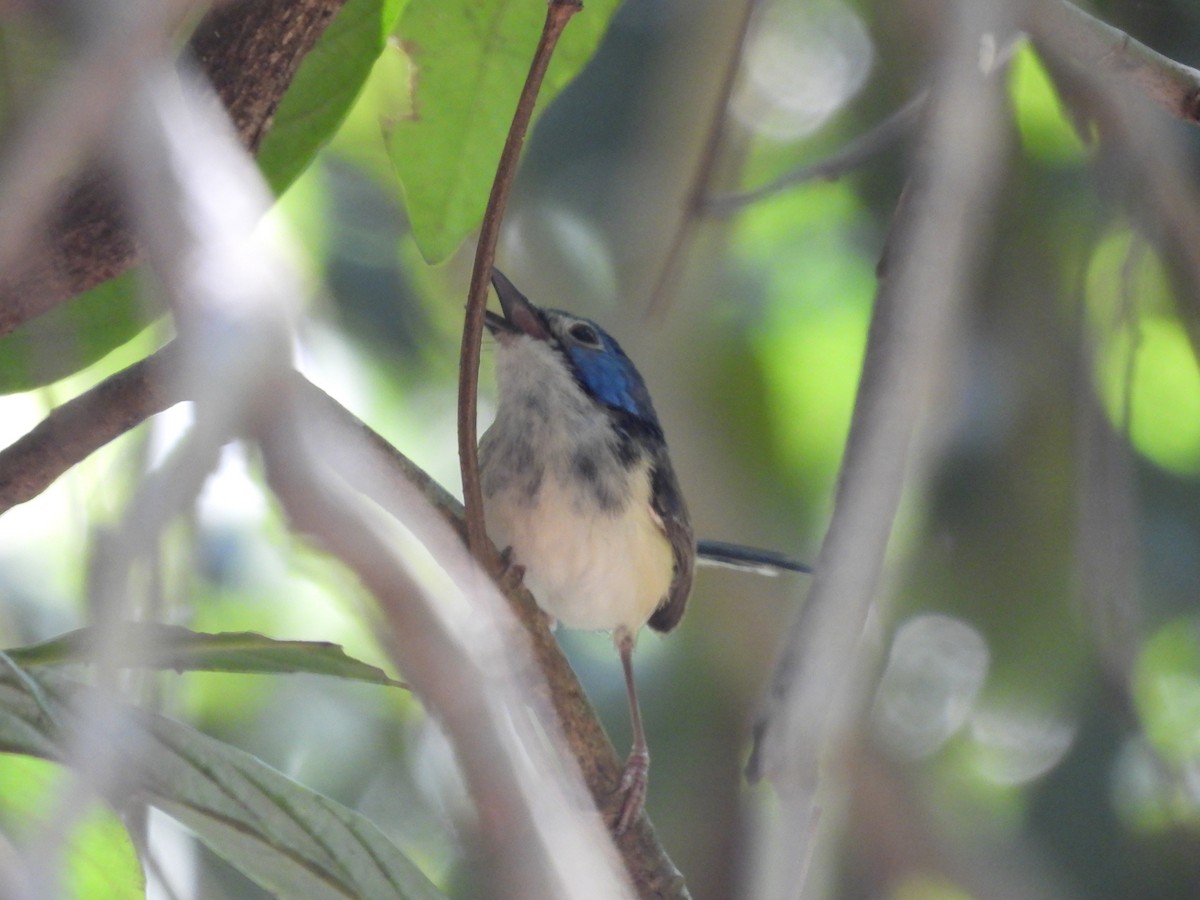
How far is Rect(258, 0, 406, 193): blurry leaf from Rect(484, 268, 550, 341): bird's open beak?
1.43 m

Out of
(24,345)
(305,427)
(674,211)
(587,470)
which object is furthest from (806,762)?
(674,211)

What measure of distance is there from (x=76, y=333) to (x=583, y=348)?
7.03ft

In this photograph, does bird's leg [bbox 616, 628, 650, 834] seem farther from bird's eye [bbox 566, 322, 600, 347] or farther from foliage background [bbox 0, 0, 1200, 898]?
bird's eye [bbox 566, 322, 600, 347]

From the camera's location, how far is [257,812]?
2.07m

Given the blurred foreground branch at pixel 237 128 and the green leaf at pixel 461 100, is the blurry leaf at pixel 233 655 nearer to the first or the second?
the blurred foreground branch at pixel 237 128

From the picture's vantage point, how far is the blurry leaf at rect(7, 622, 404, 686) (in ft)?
7.43

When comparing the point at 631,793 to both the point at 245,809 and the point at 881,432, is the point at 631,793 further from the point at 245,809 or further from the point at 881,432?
the point at 881,432

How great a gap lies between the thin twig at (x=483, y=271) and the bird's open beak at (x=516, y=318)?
2.00 m

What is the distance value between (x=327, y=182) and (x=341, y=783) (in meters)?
2.33

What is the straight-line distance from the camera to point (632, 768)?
13.4 ft

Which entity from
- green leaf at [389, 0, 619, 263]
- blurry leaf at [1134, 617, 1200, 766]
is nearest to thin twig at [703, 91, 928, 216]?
green leaf at [389, 0, 619, 263]

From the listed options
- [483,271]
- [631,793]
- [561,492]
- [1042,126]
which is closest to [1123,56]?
[483,271]

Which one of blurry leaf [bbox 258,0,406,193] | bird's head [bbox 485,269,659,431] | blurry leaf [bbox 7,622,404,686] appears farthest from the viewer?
bird's head [bbox 485,269,659,431]

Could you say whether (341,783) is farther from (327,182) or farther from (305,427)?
(305,427)
